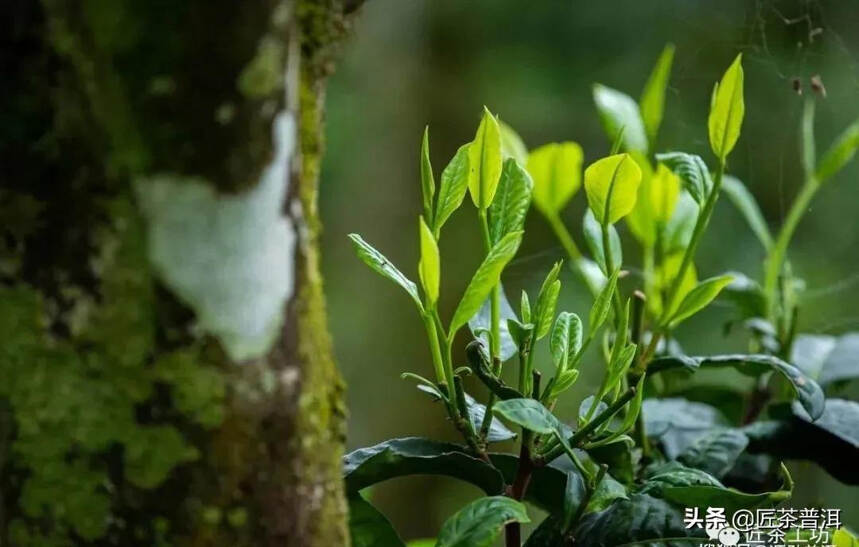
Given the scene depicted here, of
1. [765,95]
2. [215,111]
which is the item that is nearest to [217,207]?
[215,111]

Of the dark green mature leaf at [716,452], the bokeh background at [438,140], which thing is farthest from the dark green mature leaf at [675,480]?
the bokeh background at [438,140]

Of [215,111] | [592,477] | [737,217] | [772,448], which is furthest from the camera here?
[737,217]

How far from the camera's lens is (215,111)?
0.38 metres

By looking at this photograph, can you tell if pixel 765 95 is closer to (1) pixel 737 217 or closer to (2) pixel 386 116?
(1) pixel 737 217

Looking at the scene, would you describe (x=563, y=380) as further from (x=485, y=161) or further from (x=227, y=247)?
(x=227, y=247)

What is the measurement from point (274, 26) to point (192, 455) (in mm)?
184

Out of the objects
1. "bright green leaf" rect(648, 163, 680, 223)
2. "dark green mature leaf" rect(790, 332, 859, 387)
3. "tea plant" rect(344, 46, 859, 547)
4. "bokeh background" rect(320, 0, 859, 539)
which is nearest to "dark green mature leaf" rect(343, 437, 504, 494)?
"tea plant" rect(344, 46, 859, 547)

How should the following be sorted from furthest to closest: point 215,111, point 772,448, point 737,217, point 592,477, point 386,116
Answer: point 386,116 < point 737,217 < point 772,448 < point 592,477 < point 215,111

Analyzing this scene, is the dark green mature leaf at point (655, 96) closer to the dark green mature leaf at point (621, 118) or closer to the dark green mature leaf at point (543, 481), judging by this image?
the dark green mature leaf at point (621, 118)

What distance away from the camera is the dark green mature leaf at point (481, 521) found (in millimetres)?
477

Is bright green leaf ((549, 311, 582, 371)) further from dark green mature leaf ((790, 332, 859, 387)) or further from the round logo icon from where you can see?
dark green mature leaf ((790, 332, 859, 387))

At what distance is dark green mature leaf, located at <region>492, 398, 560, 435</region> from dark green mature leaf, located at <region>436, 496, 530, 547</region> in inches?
1.7

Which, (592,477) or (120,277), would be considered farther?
(592,477)

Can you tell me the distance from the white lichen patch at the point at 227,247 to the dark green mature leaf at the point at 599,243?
27cm
